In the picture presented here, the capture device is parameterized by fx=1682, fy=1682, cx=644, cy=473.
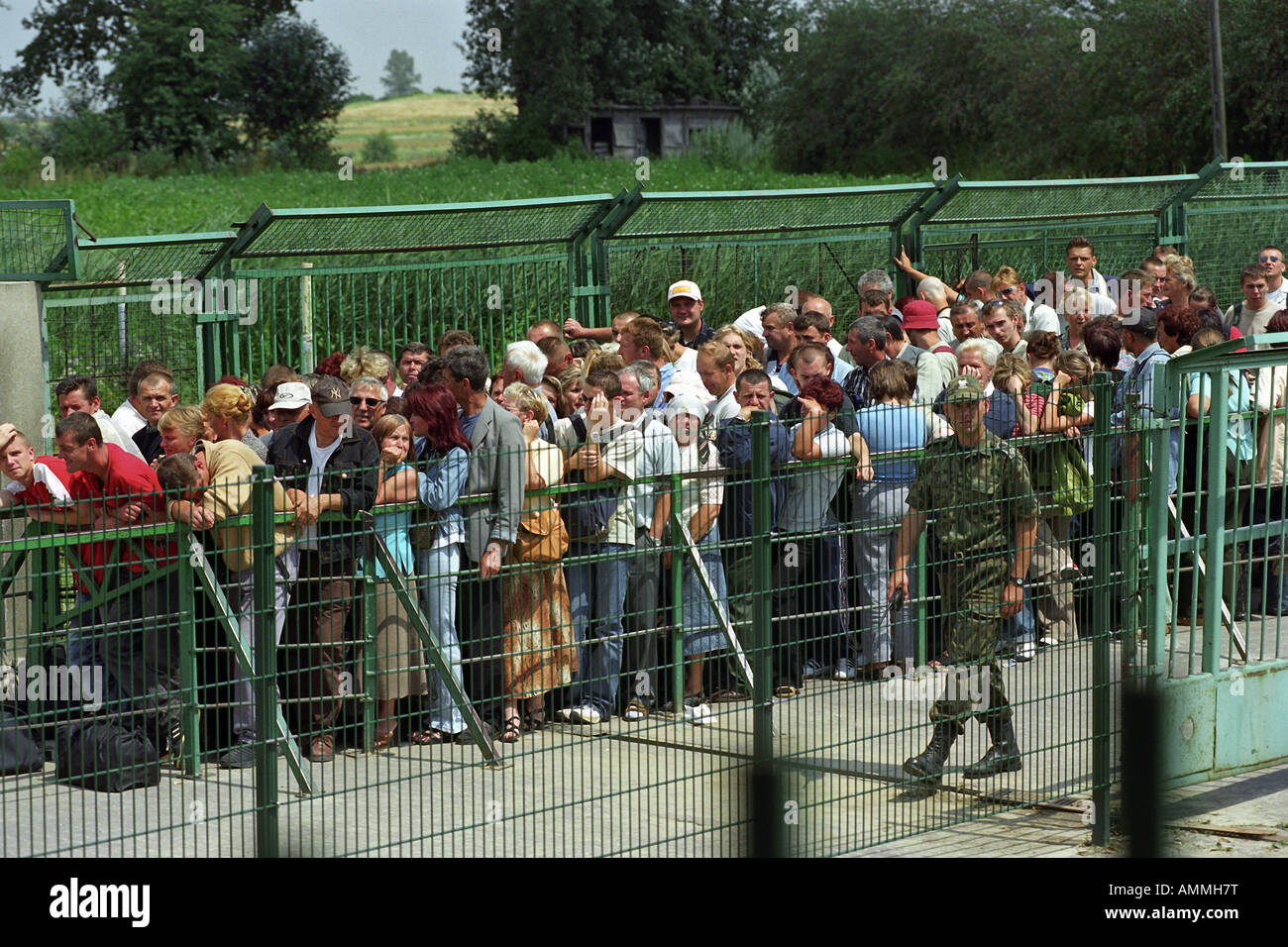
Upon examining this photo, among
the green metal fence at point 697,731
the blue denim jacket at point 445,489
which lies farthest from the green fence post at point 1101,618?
the blue denim jacket at point 445,489

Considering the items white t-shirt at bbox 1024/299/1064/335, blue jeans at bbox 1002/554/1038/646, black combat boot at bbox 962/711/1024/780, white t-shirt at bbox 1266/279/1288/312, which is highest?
white t-shirt at bbox 1266/279/1288/312

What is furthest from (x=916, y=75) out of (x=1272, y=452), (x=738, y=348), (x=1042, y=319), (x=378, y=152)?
(x=1272, y=452)

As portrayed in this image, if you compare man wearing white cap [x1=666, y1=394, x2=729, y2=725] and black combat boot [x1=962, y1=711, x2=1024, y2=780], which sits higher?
man wearing white cap [x1=666, y1=394, x2=729, y2=725]

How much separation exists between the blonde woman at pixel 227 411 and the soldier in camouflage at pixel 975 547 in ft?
10.6

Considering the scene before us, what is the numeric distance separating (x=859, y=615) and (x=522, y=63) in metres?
73.4

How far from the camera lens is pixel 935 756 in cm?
614

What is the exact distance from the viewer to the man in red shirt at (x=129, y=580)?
4.88m

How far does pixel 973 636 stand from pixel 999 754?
0.53 metres

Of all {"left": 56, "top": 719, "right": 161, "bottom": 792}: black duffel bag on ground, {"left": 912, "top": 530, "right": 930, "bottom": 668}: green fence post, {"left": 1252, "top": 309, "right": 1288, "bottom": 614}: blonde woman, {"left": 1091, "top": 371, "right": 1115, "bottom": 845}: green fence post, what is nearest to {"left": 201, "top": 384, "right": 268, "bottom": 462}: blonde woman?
{"left": 56, "top": 719, "right": 161, "bottom": 792}: black duffel bag on ground

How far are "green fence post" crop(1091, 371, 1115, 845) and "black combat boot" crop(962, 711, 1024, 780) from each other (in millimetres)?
291

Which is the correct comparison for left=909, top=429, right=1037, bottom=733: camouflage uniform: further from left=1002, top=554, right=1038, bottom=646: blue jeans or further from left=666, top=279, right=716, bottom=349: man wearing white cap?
left=666, top=279, right=716, bottom=349: man wearing white cap

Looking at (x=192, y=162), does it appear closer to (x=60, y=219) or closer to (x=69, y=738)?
(x=60, y=219)

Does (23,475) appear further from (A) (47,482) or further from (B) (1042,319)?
(B) (1042,319)

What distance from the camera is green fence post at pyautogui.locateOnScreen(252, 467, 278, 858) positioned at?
15.7ft
